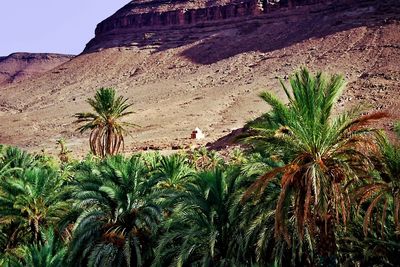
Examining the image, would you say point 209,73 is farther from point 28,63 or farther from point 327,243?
point 28,63

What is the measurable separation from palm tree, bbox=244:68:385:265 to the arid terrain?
3059 cm

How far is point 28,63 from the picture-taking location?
18100cm

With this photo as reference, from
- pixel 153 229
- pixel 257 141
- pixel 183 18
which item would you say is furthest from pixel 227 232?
pixel 183 18

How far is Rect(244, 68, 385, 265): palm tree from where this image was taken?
11.0 meters

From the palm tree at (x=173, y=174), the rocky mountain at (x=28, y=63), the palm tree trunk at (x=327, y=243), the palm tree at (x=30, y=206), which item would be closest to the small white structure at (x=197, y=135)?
the palm tree at (x=173, y=174)

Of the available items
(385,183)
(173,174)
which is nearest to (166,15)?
(173,174)

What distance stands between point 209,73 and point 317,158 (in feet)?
239

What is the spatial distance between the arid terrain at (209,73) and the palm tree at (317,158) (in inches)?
1204

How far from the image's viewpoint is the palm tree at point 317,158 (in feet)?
36.0

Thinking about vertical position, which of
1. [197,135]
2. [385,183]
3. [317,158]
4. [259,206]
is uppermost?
[317,158]

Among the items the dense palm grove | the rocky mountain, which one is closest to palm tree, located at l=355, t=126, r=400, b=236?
the dense palm grove

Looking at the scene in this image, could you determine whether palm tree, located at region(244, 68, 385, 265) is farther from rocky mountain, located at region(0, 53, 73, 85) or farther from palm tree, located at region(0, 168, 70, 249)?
rocky mountain, located at region(0, 53, 73, 85)

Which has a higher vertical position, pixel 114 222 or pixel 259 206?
pixel 259 206

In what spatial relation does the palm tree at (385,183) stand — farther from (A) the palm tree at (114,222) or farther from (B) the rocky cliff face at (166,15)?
(B) the rocky cliff face at (166,15)
